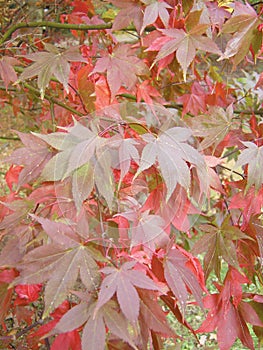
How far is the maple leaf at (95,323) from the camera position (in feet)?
2.26

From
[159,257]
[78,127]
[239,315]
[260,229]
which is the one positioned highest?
[78,127]

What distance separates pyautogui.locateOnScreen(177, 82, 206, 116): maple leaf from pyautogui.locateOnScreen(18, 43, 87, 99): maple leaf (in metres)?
0.51

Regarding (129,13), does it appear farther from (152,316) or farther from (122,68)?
(152,316)

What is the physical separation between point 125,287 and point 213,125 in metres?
0.62

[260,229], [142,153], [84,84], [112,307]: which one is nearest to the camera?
[112,307]

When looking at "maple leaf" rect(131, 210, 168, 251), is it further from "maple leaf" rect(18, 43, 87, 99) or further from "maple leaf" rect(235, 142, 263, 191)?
"maple leaf" rect(18, 43, 87, 99)

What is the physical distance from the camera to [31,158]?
0.97 metres

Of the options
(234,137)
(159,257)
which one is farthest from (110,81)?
(159,257)

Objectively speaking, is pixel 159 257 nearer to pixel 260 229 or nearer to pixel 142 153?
pixel 142 153

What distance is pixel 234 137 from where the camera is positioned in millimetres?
1283

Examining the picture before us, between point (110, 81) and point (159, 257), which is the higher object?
point (110, 81)

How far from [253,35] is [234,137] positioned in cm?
26

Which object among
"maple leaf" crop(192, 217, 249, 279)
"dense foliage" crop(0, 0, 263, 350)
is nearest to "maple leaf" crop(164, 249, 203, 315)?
"dense foliage" crop(0, 0, 263, 350)

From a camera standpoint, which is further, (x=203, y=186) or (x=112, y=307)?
(x=203, y=186)
